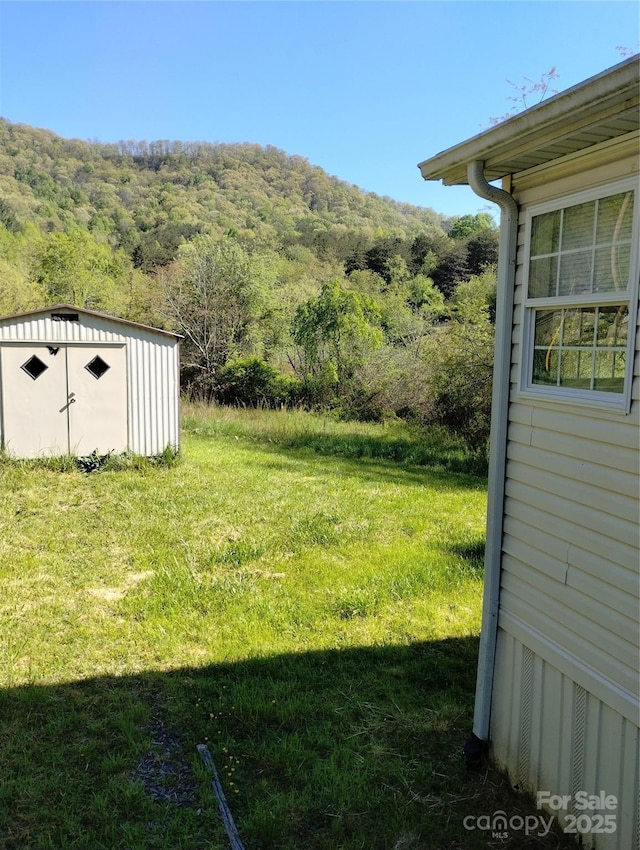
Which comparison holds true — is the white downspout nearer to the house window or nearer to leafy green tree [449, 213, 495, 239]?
the house window

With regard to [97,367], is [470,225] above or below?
above

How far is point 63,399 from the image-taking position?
8.55 meters

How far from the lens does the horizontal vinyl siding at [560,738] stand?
210 centimetres

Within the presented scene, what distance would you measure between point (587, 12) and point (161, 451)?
298 inches


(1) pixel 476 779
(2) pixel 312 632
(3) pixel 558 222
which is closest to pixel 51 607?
(2) pixel 312 632

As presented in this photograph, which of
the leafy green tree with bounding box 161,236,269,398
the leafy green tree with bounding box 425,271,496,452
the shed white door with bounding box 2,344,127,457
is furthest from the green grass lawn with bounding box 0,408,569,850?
the leafy green tree with bounding box 161,236,269,398

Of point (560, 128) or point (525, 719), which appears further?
point (525, 719)

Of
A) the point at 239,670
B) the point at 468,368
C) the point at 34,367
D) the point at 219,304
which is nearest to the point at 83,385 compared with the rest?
the point at 34,367

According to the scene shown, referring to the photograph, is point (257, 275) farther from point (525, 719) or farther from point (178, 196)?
point (178, 196)

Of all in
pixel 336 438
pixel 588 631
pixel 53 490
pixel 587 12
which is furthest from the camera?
pixel 336 438

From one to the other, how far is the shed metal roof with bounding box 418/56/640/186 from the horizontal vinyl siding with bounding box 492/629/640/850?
2.12 metres

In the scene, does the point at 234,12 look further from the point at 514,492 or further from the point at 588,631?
the point at 588,631

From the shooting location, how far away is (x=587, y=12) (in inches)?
146

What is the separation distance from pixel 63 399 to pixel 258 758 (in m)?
6.92
